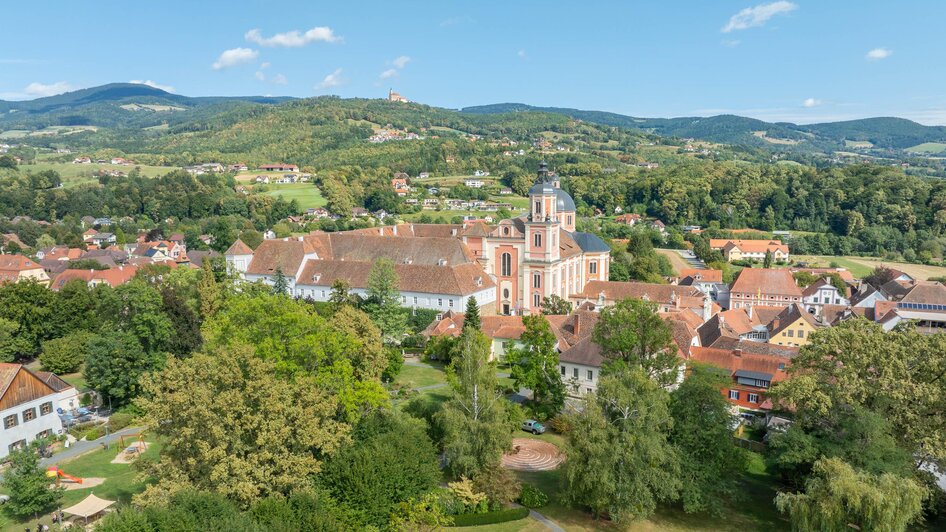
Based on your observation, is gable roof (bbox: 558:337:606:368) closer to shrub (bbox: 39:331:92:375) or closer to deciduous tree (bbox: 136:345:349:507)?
deciduous tree (bbox: 136:345:349:507)

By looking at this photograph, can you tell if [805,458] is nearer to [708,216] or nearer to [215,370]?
[215,370]

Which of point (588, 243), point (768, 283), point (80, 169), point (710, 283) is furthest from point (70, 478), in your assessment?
point (80, 169)

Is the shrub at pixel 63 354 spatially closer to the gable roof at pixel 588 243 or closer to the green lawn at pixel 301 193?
the gable roof at pixel 588 243

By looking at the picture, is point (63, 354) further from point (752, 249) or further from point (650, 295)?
point (752, 249)

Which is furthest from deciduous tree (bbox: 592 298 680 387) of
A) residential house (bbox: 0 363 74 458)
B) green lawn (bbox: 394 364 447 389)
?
residential house (bbox: 0 363 74 458)

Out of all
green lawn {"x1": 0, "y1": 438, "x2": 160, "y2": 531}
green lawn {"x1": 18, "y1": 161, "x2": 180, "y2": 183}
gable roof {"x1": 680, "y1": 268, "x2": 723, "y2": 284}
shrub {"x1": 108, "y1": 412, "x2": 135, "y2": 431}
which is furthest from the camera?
green lawn {"x1": 18, "y1": 161, "x2": 180, "y2": 183}

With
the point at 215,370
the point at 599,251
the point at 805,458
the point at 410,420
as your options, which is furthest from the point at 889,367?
the point at 599,251

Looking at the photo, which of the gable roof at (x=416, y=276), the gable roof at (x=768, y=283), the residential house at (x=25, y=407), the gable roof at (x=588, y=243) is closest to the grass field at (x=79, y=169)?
the gable roof at (x=416, y=276)
